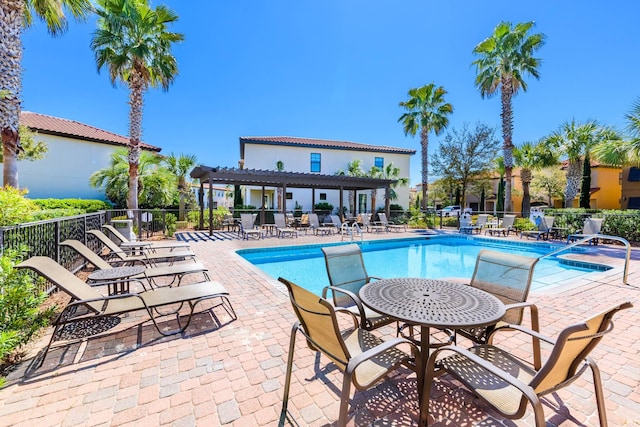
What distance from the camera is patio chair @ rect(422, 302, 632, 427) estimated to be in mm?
1221

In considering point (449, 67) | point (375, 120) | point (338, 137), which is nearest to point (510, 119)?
point (449, 67)

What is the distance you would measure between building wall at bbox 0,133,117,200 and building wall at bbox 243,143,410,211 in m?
10.1

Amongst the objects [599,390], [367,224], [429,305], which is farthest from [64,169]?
[599,390]

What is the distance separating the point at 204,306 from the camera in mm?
3889

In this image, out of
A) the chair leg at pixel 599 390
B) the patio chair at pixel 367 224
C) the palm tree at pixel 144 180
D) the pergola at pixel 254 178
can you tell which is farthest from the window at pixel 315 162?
the chair leg at pixel 599 390

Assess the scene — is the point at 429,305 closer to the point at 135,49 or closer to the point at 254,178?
the point at 135,49

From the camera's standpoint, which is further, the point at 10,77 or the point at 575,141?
the point at 575,141

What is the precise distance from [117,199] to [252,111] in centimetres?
1247

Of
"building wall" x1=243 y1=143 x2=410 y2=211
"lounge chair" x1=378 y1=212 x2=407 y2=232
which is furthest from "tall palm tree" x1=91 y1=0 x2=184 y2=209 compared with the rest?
"lounge chair" x1=378 y1=212 x2=407 y2=232

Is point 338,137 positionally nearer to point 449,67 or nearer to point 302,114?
point 302,114

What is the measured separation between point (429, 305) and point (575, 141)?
19.7m

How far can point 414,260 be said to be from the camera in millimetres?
9430

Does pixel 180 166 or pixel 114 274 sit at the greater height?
pixel 180 166

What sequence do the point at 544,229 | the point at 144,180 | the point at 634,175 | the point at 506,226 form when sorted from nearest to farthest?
the point at 544,229 < the point at 506,226 < the point at 144,180 < the point at 634,175
